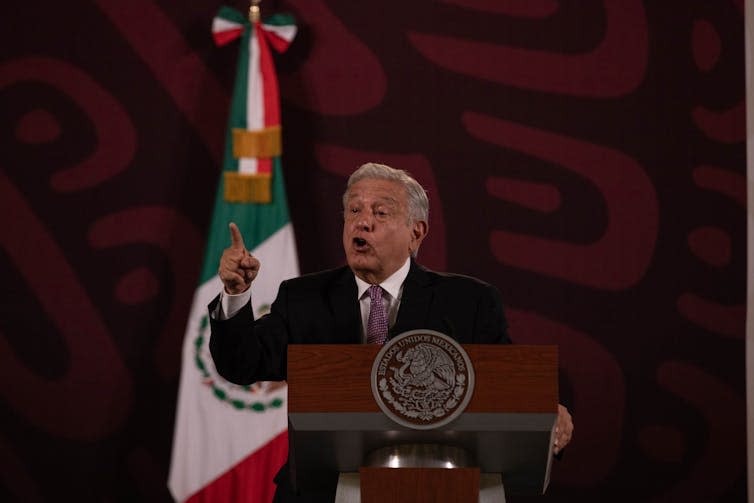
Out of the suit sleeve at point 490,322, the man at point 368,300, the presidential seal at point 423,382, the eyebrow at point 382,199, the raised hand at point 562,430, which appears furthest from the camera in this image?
the eyebrow at point 382,199

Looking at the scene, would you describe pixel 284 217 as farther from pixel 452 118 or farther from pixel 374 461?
pixel 374 461

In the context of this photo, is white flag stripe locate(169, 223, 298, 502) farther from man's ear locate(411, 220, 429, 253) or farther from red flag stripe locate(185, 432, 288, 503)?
man's ear locate(411, 220, 429, 253)

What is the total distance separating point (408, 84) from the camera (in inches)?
189

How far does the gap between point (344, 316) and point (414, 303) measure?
0.59 feet

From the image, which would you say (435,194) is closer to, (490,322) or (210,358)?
(210,358)

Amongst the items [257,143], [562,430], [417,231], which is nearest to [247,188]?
[257,143]

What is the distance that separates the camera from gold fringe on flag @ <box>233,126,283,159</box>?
456 cm

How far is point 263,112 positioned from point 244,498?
1701mm

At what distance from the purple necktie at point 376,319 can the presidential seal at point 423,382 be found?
0.62 m

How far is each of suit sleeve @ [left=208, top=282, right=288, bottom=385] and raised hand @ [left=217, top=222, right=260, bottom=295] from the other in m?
0.11

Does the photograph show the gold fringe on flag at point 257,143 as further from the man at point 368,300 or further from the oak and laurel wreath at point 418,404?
the oak and laurel wreath at point 418,404

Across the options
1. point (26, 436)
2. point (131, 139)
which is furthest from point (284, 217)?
point (26, 436)

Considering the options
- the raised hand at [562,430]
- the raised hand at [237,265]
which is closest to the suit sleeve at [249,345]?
the raised hand at [237,265]

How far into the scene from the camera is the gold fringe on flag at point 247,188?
455 cm
